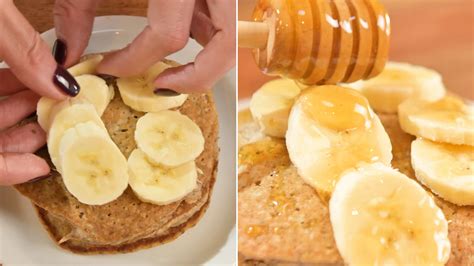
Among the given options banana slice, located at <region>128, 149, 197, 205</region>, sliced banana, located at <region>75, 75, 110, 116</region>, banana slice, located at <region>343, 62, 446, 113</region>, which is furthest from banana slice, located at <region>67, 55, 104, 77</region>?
banana slice, located at <region>343, 62, 446, 113</region>

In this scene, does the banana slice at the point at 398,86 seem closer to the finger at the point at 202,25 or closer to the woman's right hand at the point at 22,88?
the finger at the point at 202,25

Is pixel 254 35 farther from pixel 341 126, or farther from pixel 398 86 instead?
pixel 398 86

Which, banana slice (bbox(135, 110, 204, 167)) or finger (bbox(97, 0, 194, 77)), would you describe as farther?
banana slice (bbox(135, 110, 204, 167))

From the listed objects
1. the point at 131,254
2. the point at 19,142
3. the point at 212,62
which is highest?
the point at 212,62

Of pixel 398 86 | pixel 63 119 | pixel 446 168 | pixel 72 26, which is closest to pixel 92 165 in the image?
pixel 63 119

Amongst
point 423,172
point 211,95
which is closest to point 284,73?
point 211,95

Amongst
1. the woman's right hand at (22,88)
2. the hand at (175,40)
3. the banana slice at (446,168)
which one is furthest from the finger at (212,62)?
the banana slice at (446,168)

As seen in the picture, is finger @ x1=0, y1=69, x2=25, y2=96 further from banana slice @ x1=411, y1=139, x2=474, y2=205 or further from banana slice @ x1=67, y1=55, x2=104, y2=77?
banana slice @ x1=411, y1=139, x2=474, y2=205
